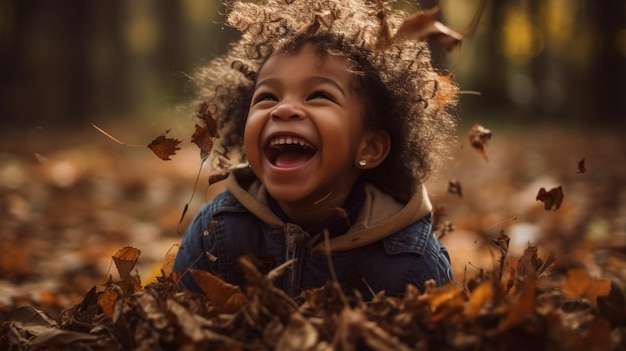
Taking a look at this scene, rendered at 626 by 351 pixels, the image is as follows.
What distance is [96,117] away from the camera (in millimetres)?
16312

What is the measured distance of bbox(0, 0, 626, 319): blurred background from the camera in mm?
4017

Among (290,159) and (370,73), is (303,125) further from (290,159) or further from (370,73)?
(370,73)

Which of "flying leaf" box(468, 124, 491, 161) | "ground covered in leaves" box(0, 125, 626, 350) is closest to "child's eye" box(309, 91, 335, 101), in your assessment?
"ground covered in leaves" box(0, 125, 626, 350)

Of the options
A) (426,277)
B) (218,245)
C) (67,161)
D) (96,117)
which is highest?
(96,117)

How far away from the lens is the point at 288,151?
8.11ft

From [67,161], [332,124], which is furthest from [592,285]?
[67,161]

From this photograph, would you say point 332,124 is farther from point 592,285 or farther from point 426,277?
point 592,285

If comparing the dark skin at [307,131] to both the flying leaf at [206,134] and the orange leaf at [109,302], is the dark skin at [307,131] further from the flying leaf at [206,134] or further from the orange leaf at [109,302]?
the orange leaf at [109,302]

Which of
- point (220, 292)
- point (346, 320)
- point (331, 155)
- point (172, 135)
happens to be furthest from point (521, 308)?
point (172, 135)

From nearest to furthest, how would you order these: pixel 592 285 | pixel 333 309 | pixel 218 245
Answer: pixel 333 309, pixel 592 285, pixel 218 245

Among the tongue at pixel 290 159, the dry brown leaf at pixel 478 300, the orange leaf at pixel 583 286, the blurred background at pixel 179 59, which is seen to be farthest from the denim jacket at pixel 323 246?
the blurred background at pixel 179 59

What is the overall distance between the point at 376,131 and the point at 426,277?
1.93 feet

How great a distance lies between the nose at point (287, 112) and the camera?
2361 mm

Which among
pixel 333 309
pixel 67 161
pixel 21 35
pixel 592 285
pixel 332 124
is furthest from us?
pixel 21 35
